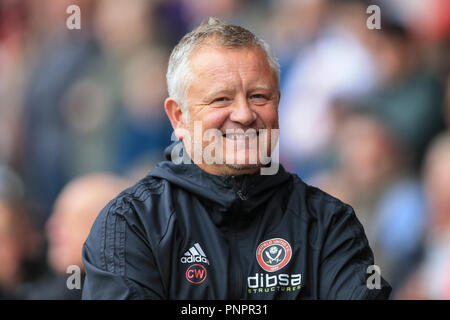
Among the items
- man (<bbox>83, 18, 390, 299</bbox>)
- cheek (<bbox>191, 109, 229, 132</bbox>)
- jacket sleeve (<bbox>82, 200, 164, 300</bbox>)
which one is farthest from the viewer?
cheek (<bbox>191, 109, 229, 132</bbox>)

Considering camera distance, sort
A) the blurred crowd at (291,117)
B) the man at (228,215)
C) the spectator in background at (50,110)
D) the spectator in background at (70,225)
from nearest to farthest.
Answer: the man at (228,215)
the spectator in background at (70,225)
the blurred crowd at (291,117)
the spectator in background at (50,110)

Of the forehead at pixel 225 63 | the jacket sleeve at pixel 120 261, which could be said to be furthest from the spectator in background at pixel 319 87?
the jacket sleeve at pixel 120 261

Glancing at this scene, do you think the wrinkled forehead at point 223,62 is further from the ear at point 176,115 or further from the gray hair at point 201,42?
the ear at point 176,115

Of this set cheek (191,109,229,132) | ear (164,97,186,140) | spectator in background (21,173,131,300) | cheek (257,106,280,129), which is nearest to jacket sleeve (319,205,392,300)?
cheek (257,106,280,129)

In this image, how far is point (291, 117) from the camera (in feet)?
12.1

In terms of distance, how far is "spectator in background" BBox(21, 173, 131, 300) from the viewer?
314cm

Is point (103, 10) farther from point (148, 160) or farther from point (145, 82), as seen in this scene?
point (148, 160)

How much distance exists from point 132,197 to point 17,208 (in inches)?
85.2

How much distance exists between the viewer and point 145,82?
3.76m

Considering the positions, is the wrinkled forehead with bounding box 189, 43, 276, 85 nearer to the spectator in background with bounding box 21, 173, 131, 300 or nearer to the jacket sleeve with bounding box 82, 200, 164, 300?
the jacket sleeve with bounding box 82, 200, 164, 300

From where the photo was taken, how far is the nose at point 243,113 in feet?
6.21

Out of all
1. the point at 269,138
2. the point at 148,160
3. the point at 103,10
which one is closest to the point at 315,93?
the point at 148,160

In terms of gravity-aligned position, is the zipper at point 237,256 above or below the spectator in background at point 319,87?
below

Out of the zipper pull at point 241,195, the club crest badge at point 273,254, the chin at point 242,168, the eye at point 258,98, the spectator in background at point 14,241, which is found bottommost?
the spectator in background at point 14,241
